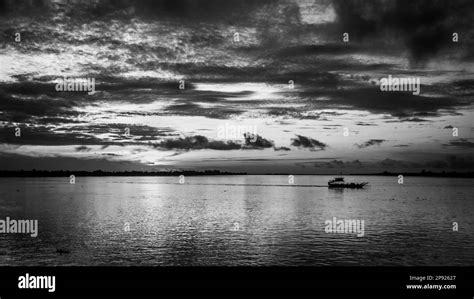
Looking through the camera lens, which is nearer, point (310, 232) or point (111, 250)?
point (111, 250)

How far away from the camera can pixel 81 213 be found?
89375mm

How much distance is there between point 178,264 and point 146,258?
191 inches
